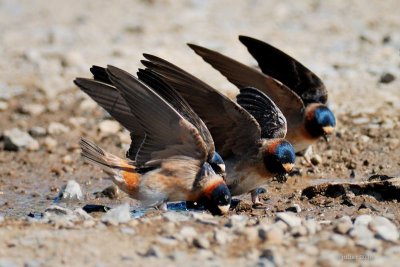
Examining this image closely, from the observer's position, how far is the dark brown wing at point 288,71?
10.3 m

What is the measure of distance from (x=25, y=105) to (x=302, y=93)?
3177 millimetres

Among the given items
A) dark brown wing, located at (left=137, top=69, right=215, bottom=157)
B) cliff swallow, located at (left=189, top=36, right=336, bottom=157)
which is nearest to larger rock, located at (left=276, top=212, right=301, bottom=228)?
dark brown wing, located at (left=137, top=69, right=215, bottom=157)

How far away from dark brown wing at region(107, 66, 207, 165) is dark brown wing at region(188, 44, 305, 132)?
122cm

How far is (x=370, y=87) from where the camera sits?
12.2 meters

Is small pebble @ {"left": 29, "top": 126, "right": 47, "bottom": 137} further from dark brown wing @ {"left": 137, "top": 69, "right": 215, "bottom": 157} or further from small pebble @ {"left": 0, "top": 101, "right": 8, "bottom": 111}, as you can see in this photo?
dark brown wing @ {"left": 137, "top": 69, "right": 215, "bottom": 157}

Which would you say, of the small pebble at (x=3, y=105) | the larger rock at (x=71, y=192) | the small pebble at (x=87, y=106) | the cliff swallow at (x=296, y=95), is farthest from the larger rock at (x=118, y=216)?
the small pebble at (x=3, y=105)

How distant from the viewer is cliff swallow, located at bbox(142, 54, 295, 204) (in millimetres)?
8719

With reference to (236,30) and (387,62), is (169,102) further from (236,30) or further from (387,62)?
(236,30)

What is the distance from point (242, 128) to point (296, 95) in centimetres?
133

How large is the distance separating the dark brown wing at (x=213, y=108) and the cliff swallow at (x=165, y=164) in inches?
16.8

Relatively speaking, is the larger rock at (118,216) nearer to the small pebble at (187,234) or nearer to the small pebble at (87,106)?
the small pebble at (187,234)

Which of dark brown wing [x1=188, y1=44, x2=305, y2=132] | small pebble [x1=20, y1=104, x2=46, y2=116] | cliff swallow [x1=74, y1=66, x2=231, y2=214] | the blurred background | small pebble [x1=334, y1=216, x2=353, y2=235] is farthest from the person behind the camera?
small pebble [x1=20, y1=104, x2=46, y2=116]

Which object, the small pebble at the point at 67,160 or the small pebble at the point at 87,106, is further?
the small pebble at the point at 87,106

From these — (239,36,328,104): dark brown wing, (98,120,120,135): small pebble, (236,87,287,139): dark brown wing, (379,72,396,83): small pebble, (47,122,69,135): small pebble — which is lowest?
(47,122,69,135): small pebble
